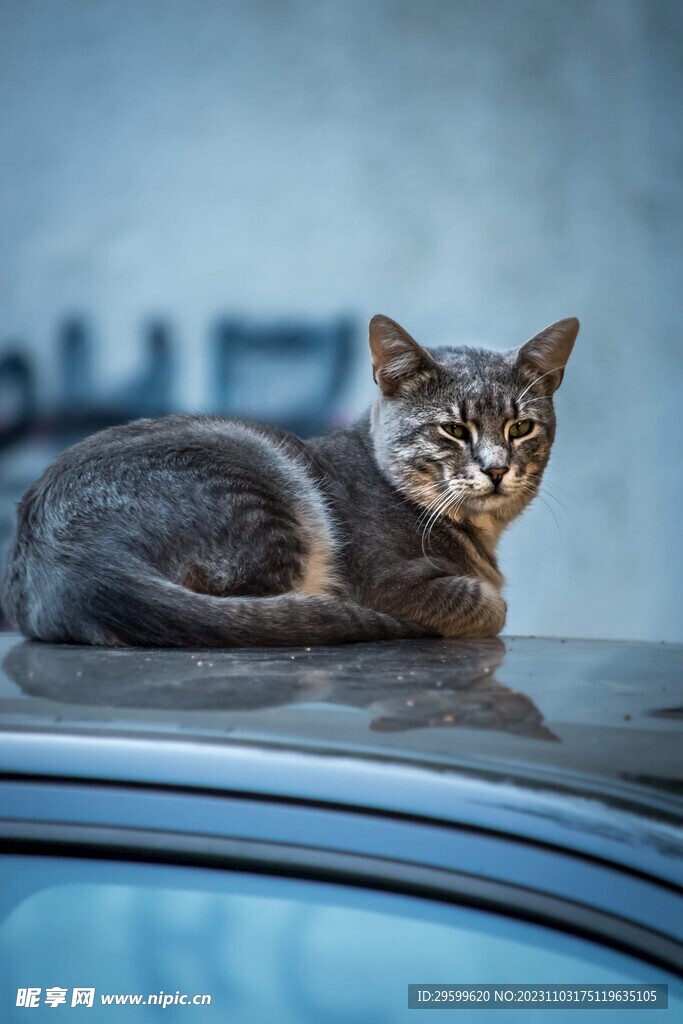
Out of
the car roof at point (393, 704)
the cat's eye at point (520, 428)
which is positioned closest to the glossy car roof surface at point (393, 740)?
the car roof at point (393, 704)

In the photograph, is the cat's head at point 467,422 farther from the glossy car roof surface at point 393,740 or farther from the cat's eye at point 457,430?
the glossy car roof surface at point 393,740

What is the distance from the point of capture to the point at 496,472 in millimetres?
1693

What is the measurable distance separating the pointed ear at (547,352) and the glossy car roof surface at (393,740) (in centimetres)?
96

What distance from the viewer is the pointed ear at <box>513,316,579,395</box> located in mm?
1830

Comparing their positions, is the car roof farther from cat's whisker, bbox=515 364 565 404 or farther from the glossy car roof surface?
cat's whisker, bbox=515 364 565 404

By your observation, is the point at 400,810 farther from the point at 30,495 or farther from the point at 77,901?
A: the point at 30,495

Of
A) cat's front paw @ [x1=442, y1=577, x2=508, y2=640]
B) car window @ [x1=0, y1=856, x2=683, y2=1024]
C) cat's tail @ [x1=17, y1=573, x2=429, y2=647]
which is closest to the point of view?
car window @ [x1=0, y1=856, x2=683, y2=1024]

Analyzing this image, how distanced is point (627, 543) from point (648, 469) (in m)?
0.24

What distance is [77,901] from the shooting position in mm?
600

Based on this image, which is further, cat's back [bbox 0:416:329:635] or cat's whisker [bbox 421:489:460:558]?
cat's whisker [bbox 421:489:460:558]

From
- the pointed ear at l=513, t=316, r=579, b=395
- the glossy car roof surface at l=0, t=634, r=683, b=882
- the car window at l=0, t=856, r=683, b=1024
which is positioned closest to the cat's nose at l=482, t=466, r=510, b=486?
the pointed ear at l=513, t=316, r=579, b=395

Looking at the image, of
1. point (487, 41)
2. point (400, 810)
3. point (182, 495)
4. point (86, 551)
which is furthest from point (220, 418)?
point (487, 41)

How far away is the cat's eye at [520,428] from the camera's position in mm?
1775

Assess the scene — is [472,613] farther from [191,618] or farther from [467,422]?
[191,618]
